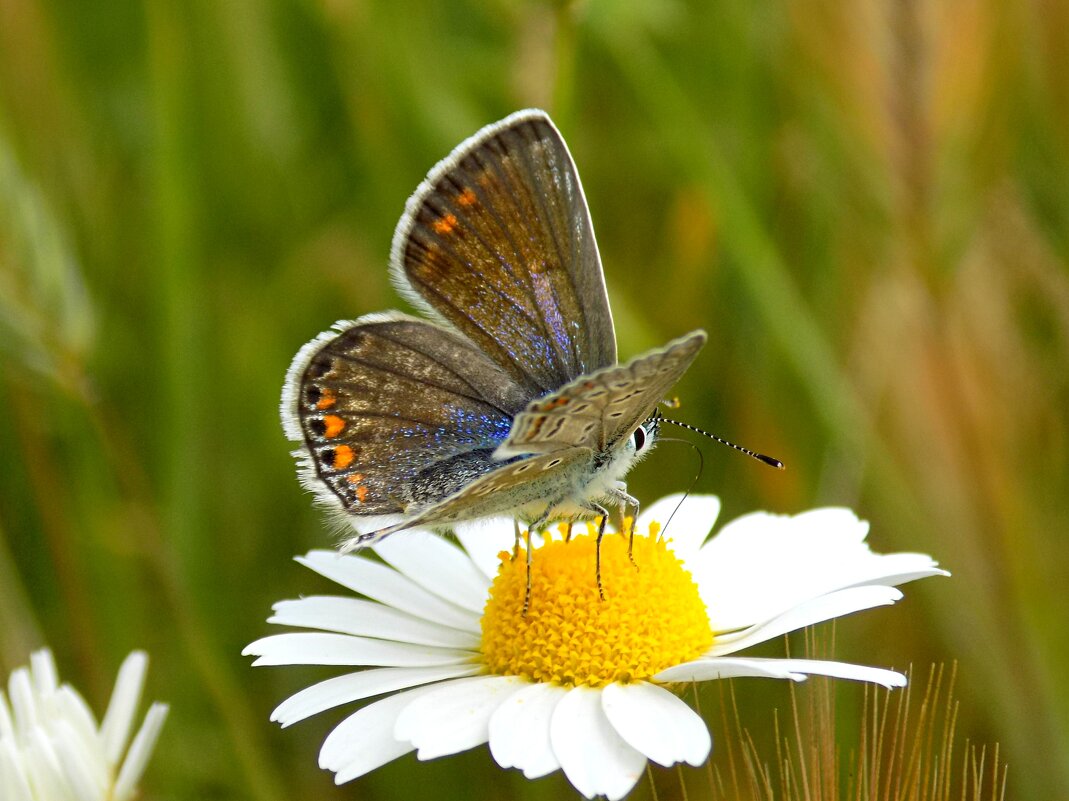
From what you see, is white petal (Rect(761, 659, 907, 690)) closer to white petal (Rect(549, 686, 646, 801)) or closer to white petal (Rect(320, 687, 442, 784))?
white petal (Rect(549, 686, 646, 801))

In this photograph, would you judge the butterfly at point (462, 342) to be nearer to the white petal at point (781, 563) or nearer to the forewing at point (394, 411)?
the forewing at point (394, 411)

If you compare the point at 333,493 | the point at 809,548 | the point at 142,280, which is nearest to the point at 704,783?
the point at 809,548

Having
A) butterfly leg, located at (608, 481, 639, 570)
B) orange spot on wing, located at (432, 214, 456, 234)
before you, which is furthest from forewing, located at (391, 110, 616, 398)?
butterfly leg, located at (608, 481, 639, 570)

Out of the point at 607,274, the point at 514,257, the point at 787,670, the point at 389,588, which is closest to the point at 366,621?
the point at 389,588

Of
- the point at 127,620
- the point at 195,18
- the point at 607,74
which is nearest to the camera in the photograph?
the point at 127,620

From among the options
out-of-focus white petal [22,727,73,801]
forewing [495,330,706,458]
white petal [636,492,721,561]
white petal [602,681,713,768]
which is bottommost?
white petal [602,681,713,768]

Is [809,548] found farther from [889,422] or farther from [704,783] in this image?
[889,422]

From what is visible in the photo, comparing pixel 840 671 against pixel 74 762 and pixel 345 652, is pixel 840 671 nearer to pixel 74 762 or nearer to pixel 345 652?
pixel 345 652

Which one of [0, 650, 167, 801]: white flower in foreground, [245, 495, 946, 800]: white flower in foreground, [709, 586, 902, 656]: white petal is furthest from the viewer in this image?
[0, 650, 167, 801]: white flower in foreground

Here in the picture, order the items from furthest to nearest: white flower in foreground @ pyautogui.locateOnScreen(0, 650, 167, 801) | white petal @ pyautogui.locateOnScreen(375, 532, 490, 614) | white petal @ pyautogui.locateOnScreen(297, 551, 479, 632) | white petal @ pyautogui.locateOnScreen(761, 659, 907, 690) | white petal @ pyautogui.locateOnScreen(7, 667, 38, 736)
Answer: white petal @ pyautogui.locateOnScreen(375, 532, 490, 614)
white petal @ pyautogui.locateOnScreen(297, 551, 479, 632)
white petal @ pyautogui.locateOnScreen(7, 667, 38, 736)
white flower in foreground @ pyautogui.locateOnScreen(0, 650, 167, 801)
white petal @ pyautogui.locateOnScreen(761, 659, 907, 690)
